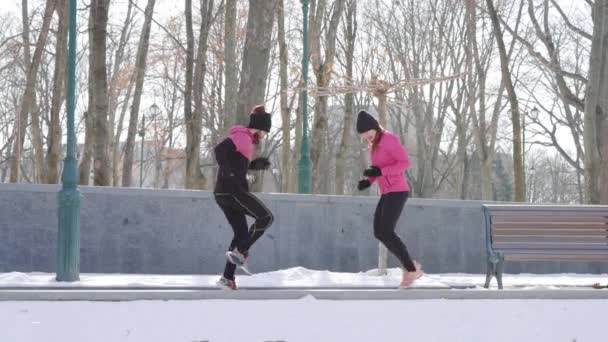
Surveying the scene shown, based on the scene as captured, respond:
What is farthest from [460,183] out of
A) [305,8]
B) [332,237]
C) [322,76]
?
[332,237]

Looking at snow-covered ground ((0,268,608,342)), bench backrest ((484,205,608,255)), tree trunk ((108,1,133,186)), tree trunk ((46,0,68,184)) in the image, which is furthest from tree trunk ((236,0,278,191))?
tree trunk ((108,1,133,186))

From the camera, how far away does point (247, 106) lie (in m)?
15.8

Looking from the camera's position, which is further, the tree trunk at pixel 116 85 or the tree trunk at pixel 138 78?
the tree trunk at pixel 116 85

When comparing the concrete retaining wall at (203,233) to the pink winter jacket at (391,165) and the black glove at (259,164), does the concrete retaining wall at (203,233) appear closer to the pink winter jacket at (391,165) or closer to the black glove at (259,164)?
the black glove at (259,164)

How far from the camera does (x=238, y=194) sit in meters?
8.14

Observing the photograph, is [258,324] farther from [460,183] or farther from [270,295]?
[460,183]

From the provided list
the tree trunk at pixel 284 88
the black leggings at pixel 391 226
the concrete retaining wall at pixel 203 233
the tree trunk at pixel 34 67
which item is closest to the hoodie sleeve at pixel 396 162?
the black leggings at pixel 391 226

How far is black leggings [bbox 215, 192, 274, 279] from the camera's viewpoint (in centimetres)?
816

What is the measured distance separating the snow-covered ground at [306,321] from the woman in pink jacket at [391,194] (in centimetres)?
107

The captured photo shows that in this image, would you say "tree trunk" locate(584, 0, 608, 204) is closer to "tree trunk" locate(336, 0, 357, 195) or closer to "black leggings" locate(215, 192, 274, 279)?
"tree trunk" locate(336, 0, 357, 195)

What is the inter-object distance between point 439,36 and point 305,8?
23.8m

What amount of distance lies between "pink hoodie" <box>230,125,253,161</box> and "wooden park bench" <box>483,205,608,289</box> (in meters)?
2.41

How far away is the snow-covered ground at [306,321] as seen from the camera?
630 cm

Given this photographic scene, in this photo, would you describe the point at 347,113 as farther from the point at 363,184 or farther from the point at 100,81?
the point at 363,184
